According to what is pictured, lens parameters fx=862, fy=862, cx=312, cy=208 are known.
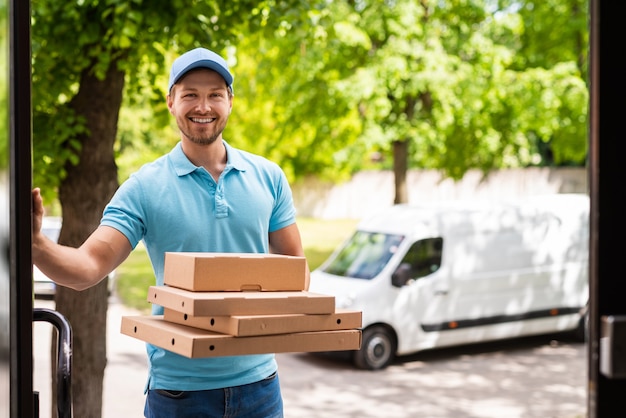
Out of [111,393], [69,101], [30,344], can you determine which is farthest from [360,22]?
[30,344]

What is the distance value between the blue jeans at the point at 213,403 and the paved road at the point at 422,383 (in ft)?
20.8

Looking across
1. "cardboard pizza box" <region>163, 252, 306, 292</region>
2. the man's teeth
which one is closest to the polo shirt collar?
the man's teeth

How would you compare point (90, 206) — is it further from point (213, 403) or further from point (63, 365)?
point (63, 365)

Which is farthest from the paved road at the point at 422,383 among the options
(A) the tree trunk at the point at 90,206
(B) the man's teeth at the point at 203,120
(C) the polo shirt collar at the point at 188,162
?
(B) the man's teeth at the point at 203,120

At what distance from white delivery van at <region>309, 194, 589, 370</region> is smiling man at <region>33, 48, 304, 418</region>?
7899 millimetres

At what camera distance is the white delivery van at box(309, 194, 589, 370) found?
11211 mm

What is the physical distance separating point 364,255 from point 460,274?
53.3 inches

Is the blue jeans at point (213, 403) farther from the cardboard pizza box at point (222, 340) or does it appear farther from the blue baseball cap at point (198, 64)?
the blue baseball cap at point (198, 64)

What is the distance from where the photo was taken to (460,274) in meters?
11.7

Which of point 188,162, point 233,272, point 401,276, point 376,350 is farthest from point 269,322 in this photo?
point 376,350

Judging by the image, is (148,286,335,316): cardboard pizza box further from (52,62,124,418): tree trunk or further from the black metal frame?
(52,62,124,418): tree trunk

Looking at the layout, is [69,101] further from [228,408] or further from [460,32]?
[460,32]

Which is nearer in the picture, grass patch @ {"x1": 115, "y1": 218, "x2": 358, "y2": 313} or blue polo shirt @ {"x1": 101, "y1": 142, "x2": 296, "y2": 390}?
blue polo shirt @ {"x1": 101, "y1": 142, "x2": 296, "y2": 390}

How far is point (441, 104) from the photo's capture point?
1612 cm
